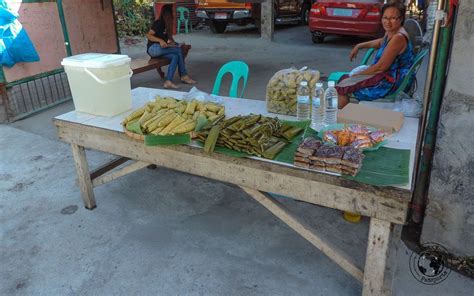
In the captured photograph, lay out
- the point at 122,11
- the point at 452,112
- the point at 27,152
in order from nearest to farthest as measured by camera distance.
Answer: the point at 452,112, the point at 27,152, the point at 122,11

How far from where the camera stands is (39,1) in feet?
17.2

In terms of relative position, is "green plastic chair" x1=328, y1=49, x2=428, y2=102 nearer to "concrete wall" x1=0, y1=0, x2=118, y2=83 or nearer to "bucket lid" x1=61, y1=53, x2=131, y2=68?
"bucket lid" x1=61, y1=53, x2=131, y2=68

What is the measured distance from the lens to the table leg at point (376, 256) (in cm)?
171

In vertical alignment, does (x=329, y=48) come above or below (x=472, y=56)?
below

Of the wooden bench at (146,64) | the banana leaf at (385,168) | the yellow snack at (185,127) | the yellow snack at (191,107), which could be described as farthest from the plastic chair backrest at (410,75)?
the wooden bench at (146,64)

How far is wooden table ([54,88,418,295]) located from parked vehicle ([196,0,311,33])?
27.3 ft

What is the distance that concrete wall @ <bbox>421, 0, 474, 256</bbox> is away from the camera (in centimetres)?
204

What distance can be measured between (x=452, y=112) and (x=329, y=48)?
7.23 m

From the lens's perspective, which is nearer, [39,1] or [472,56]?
[472,56]

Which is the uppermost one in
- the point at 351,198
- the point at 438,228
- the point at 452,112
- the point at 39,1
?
the point at 39,1

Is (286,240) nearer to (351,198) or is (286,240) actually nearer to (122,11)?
(351,198)

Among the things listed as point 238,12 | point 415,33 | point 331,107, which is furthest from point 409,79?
point 238,12

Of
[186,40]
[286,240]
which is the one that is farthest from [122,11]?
[286,240]

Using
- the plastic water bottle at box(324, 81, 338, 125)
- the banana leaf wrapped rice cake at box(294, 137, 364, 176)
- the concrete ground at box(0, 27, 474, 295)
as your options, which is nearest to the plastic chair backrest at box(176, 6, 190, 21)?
the concrete ground at box(0, 27, 474, 295)
